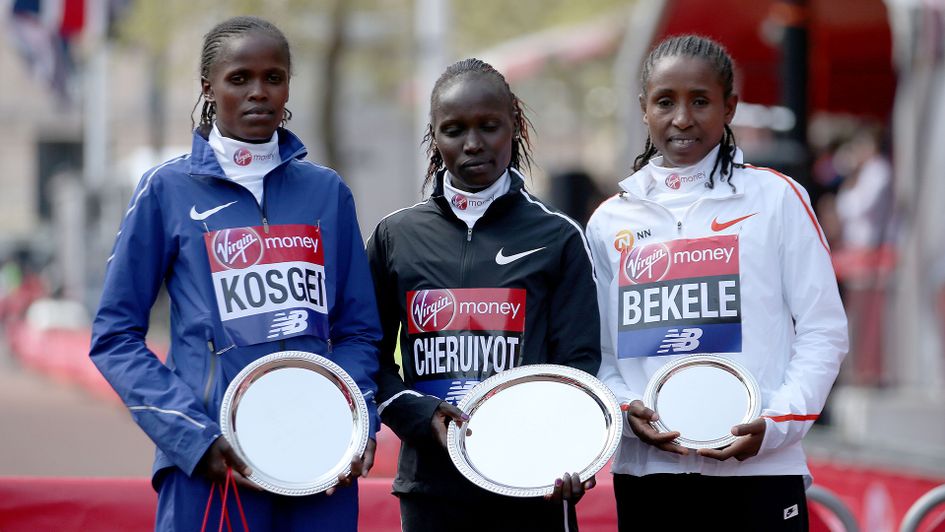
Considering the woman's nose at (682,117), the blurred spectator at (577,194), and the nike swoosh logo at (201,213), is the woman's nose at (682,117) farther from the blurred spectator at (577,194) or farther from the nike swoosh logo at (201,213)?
the blurred spectator at (577,194)

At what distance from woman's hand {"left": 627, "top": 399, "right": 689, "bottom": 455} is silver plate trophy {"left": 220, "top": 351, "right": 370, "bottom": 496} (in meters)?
0.70

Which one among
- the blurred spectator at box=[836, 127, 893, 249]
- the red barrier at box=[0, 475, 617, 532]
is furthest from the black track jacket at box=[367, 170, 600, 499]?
the blurred spectator at box=[836, 127, 893, 249]

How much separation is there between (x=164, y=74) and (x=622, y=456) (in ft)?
69.2

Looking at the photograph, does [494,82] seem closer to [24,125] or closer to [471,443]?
[471,443]

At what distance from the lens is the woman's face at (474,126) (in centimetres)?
384

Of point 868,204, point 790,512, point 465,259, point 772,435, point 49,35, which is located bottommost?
point 790,512

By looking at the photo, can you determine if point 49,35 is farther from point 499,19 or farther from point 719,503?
point 719,503

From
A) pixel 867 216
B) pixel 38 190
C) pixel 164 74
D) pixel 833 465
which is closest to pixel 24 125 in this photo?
pixel 38 190

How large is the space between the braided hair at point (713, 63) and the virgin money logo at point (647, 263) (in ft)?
0.77

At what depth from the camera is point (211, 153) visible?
3.75m

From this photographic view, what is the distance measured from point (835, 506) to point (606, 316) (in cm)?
170

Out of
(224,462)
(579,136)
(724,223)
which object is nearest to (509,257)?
(724,223)

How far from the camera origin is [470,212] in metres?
3.96

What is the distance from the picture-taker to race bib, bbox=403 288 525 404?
12.6 ft
